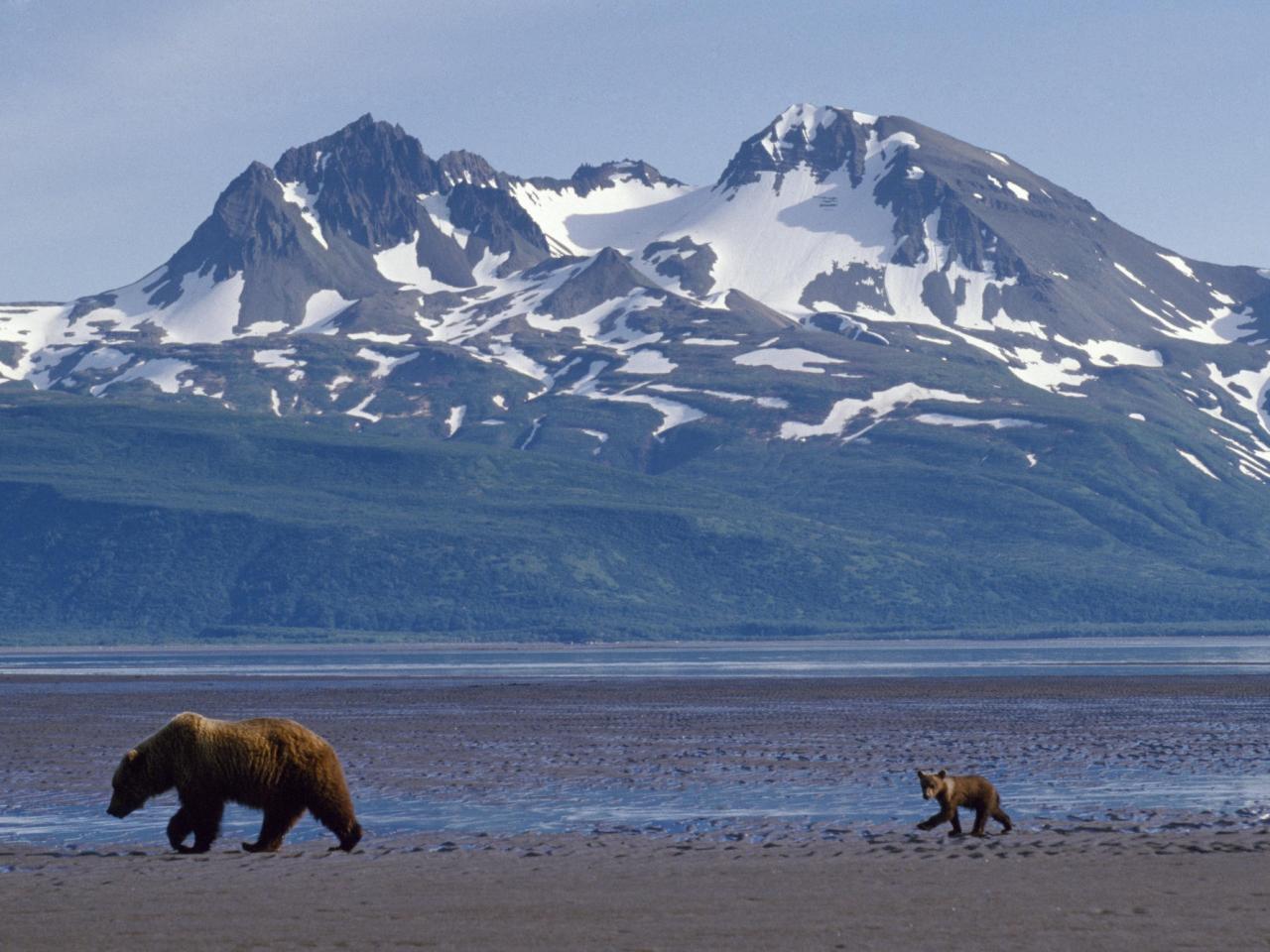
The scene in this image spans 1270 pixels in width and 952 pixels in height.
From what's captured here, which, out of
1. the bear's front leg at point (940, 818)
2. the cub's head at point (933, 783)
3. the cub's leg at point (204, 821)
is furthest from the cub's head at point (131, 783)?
the bear's front leg at point (940, 818)

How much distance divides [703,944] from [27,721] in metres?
48.4

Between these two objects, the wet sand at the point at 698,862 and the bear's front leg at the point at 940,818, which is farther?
the bear's front leg at the point at 940,818

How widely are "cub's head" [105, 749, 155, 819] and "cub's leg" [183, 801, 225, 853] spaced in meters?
0.63

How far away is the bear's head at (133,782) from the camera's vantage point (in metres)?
25.8

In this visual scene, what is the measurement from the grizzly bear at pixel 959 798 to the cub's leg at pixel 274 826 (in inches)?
328

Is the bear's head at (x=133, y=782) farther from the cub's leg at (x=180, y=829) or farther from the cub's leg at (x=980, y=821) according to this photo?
the cub's leg at (x=980, y=821)

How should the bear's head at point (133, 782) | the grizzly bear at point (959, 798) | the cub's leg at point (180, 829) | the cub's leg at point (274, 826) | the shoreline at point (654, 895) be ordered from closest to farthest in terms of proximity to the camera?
1. the shoreline at point (654, 895)
2. the cub's leg at point (274, 826)
3. the bear's head at point (133, 782)
4. the cub's leg at point (180, 829)
5. the grizzly bear at point (959, 798)

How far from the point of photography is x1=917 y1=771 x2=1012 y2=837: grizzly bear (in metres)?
27.3

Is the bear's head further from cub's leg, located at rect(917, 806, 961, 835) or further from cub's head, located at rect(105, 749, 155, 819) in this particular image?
cub's leg, located at rect(917, 806, 961, 835)

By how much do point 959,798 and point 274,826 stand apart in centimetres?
917

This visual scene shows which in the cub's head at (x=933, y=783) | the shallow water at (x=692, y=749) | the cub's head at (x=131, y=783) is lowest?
the shallow water at (x=692, y=749)

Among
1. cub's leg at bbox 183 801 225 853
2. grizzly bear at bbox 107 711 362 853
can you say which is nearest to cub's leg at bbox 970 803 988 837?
grizzly bear at bbox 107 711 362 853

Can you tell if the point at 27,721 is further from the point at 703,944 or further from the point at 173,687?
the point at 703,944

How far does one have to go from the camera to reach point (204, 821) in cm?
2588
